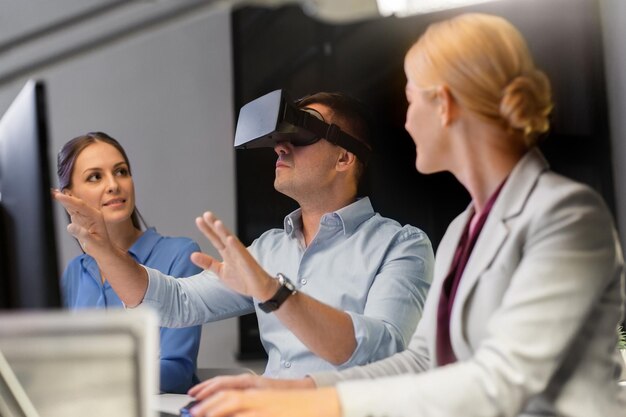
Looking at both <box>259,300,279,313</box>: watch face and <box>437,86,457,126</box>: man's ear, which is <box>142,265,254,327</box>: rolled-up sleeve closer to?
<box>259,300,279,313</box>: watch face

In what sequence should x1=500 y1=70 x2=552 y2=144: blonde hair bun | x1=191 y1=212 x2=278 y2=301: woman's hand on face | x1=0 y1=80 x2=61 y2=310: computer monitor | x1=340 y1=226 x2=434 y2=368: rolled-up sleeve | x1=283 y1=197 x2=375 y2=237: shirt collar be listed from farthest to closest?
x1=283 y1=197 x2=375 y2=237: shirt collar, x1=340 y1=226 x2=434 y2=368: rolled-up sleeve, x1=191 y1=212 x2=278 y2=301: woman's hand on face, x1=500 y1=70 x2=552 y2=144: blonde hair bun, x1=0 y1=80 x2=61 y2=310: computer monitor

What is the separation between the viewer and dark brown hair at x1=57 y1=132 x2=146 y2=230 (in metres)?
1.64

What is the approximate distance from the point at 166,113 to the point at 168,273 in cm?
36

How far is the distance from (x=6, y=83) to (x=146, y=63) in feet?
2.38

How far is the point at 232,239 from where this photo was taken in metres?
1.27

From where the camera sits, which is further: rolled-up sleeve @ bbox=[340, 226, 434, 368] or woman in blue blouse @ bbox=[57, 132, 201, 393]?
woman in blue blouse @ bbox=[57, 132, 201, 393]

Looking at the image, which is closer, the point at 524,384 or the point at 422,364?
the point at 524,384

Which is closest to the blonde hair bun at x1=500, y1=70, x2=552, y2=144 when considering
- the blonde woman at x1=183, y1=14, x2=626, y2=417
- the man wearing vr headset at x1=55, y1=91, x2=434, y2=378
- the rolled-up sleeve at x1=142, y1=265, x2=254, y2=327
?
the blonde woman at x1=183, y1=14, x2=626, y2=417

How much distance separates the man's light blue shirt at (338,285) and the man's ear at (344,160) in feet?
0.25

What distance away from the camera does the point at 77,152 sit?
5.44 feet

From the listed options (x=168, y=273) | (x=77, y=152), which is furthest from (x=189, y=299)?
(x=77, y=152)

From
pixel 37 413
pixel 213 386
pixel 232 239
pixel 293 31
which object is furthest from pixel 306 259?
pixel 37 413

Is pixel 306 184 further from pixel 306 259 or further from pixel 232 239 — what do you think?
pixel 232 239

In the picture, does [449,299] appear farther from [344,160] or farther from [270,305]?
[344,160]
